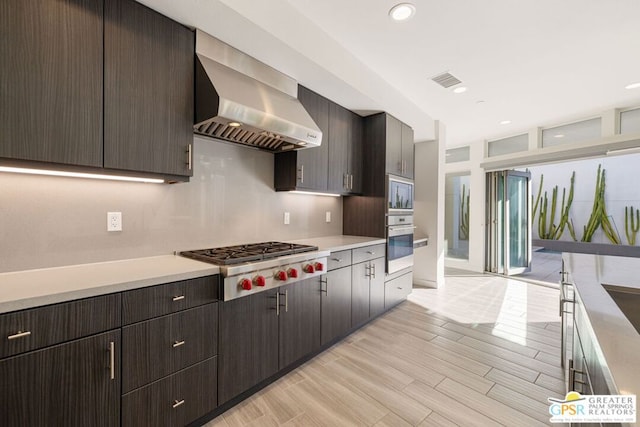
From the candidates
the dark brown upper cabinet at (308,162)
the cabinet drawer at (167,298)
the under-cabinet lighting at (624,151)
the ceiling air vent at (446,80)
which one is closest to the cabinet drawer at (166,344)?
the cabinet drawer at (167,298)

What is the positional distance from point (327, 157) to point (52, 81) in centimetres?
212

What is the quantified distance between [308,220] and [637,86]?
14.1ft

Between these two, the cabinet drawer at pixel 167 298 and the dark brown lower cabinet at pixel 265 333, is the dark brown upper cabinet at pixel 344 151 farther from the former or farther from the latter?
the cabinet drawer at pixel 167 298

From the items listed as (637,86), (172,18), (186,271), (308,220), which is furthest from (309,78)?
(637,86)

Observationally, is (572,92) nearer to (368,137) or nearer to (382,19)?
(368,137)

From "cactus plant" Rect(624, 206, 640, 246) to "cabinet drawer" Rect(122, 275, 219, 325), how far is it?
767cm

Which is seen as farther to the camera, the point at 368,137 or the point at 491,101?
the point at 491,101

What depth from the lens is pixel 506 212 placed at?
5523 millimetres

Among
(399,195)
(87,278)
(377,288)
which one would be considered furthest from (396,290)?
(87,278)

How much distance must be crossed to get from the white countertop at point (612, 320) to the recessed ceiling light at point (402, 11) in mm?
2136

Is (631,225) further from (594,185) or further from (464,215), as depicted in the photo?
(464,215)

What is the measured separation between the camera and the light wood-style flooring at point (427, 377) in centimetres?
170

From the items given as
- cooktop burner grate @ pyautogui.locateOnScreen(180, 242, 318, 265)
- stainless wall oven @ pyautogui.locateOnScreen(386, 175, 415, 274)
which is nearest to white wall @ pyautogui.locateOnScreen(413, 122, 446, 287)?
stainless wall oven @ pyautogui.locateOnScreen(386, 175, 415, 274)

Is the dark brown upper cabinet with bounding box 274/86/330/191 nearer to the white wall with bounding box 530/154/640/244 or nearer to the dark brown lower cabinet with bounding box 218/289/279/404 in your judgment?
the dark brown lower cabinet with bounding box 218/289/279/404
